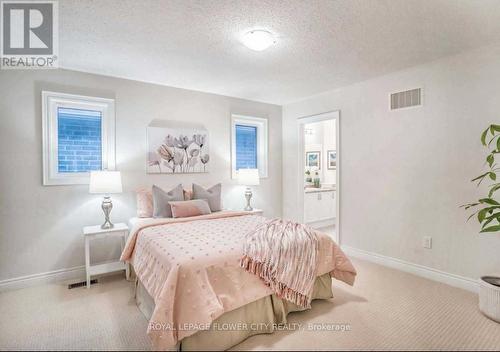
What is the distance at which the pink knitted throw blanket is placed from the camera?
1.94 meters

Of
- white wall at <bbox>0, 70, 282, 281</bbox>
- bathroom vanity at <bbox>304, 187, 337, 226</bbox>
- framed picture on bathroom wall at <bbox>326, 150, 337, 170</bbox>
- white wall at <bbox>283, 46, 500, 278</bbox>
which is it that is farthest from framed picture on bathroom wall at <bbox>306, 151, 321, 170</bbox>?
white wall at <bbox>0, 70, 282, 281</bbox>

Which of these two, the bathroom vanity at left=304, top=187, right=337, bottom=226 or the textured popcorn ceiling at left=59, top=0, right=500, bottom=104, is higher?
the textured popcorn ceiling at left=59, top=0, right=500, bottom=104

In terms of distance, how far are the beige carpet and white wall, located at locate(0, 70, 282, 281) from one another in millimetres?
417

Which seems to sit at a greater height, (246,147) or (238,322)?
(246,147)

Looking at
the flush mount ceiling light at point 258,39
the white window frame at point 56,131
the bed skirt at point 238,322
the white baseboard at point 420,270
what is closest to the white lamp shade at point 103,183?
the white window frame at point 56,131

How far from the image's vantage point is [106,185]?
9.48ft

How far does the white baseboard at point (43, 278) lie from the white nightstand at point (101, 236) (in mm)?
331

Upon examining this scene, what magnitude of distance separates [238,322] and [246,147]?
3090mm

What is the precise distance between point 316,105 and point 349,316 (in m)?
3.11

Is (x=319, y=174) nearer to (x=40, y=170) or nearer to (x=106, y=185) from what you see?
(x=106, y=185)

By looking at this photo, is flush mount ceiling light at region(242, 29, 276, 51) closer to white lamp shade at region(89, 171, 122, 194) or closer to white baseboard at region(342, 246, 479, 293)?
white lamp shade at region(89, 171, 122, 194)

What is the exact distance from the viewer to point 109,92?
322 centimetres

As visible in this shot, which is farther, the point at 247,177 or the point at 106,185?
the point at 247,177

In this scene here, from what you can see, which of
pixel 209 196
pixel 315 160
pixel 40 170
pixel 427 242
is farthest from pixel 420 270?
pixel 40 170
